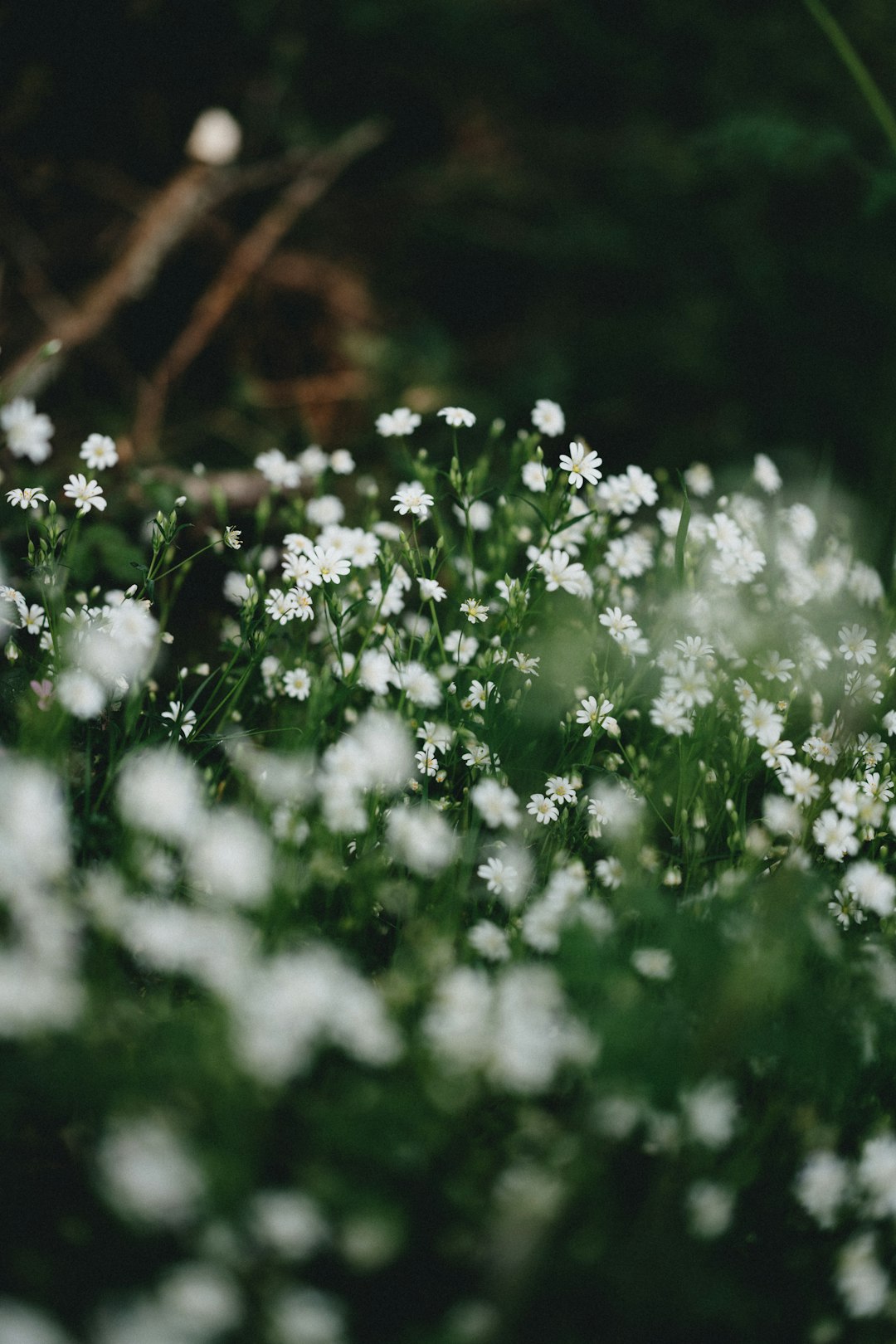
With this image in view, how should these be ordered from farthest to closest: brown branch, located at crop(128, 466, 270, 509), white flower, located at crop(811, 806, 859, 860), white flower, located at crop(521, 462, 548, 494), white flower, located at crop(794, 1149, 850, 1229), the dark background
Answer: the dark background → brown branch, located at crop(128, 466, 270, 509) → white flower, located at crop(521, 462, 548, 494) → white flower, located at crop(811, 806, 859, 860) → white flower, located at crop(794, 1149, 850, 1229)

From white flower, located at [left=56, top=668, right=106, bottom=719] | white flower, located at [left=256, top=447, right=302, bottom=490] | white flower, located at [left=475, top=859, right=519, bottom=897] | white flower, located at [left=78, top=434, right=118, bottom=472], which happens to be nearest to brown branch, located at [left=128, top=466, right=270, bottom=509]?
white flower, located at [left=256, top=447, right=302, bottom=490]

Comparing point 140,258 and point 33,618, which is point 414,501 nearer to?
point 33,618

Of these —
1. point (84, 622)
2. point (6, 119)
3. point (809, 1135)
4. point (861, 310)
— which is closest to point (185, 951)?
point (84, 622)

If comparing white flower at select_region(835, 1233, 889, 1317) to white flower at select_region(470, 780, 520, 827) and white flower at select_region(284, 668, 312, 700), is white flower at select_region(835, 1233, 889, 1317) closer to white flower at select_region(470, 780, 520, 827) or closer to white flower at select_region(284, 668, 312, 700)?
white flower at select_region(470, 780, 520, 827)

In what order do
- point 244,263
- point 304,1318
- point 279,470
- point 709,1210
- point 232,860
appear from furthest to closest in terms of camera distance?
point 244,263
point 279,470
point 232,860
point 709,1210
point 304,1318

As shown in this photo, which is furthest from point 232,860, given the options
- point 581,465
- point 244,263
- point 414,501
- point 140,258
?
point 244,263

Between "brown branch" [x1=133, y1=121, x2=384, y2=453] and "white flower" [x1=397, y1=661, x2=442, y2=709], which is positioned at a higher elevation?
"white flower" [x1=397, y1=661, x2=442, y2=709]

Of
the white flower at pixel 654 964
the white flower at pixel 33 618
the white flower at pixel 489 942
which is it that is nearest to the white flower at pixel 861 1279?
the white flower at pixel 654 964
